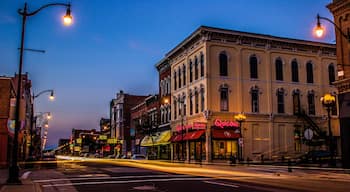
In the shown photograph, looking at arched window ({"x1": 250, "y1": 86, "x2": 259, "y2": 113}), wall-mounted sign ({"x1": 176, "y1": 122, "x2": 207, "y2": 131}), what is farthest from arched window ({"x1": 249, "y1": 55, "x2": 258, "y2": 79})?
wall-mounted sign ({"x1": 176, "y1": 122, "x2": 207, "y2": 131})

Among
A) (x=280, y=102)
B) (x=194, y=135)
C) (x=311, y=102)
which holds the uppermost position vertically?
(x=311, y=102)

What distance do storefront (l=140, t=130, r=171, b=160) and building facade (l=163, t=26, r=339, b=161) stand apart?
497 cm

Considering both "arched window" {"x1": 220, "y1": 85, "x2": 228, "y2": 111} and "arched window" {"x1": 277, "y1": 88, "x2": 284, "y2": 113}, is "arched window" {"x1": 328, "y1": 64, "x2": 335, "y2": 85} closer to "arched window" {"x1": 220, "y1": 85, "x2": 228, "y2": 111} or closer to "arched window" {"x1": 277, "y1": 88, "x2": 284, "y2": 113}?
"arched window" {"x1": 277, "y1": 88, "x2": 284, "y2": 113}

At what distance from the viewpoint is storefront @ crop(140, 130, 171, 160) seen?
2323 inches

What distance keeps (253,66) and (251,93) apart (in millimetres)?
3396

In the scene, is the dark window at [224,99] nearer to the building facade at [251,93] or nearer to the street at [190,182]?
the building facade at [251,93]

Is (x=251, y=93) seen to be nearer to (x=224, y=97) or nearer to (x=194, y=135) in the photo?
(x=224, y=97)

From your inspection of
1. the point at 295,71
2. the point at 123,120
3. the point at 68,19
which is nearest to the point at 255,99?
the point at 295,71

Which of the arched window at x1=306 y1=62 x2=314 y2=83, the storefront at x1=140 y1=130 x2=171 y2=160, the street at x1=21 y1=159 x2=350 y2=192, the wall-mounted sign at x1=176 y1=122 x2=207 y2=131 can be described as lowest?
the street at x1=21 y1=159 x2=350 y2=192

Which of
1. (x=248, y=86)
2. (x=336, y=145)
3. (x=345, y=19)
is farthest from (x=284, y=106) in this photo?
(x=345, y=19)

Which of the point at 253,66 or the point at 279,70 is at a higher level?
the point at 253,66

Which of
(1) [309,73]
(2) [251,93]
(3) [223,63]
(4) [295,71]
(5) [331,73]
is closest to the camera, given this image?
(3) [223,63]

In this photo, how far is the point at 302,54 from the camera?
170 feet

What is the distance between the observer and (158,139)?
61562mm
